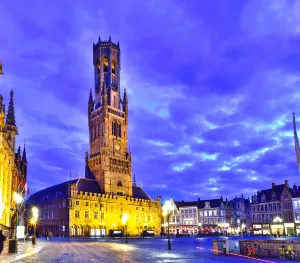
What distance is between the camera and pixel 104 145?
11288cm

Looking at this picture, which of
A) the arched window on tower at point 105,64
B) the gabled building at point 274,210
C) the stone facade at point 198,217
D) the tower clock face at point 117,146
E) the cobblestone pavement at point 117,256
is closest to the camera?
the cobblestone pavement at point 117,256

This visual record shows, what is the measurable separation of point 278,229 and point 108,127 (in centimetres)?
5933

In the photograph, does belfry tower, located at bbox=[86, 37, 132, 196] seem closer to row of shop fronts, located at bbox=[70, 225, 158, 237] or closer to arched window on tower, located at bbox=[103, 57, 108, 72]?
arched window on tower, located at bbox=[103, 57, 108, 72]

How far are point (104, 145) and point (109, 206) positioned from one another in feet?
63.3

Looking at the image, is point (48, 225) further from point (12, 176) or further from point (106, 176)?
point (12, 176)

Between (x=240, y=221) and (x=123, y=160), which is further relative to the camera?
(x=240, y=221)

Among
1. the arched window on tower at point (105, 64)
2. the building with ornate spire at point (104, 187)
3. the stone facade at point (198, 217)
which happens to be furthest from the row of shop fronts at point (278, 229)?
the arched window on tower at point (105, 64)

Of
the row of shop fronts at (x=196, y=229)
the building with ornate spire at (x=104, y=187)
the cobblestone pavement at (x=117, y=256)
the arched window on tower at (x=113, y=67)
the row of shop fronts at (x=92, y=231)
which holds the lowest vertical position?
the row of shop fronts at (x=196, y=229)

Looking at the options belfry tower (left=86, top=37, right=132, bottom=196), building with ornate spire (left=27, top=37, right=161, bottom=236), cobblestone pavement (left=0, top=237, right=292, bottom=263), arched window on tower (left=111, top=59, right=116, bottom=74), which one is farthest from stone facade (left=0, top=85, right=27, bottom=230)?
arched window on tower (left=111, top=59, right=116, bottom=74)

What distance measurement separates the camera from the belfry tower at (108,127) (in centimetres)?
11169

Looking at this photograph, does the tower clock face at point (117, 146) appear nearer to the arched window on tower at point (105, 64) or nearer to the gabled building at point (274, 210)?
the arched window on tower at point (105, 64)

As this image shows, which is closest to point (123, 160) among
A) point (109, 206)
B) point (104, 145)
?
point (104, 145)

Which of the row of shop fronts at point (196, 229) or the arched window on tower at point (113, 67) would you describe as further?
the arched window on tower at point (113, 67)

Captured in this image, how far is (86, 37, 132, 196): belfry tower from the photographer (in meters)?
112
